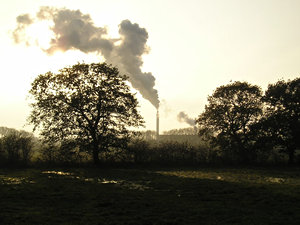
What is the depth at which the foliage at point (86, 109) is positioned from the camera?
35781 millimetres

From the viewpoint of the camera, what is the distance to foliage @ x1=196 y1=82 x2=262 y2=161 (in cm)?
4477

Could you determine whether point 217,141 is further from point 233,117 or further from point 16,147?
point 16,147

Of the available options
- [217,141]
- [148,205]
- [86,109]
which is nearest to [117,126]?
[86,109]

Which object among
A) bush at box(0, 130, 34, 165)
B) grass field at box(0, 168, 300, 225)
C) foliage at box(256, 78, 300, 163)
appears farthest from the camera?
foliage at box(256, 78, 300, 163)

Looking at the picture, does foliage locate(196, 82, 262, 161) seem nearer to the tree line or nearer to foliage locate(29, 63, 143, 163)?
the tree line

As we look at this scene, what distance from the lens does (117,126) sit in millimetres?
37531

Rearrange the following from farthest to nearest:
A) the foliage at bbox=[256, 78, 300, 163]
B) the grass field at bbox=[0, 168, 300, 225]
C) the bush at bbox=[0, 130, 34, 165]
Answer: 1. the foliage at bbox=[256, 78, 300, 163]
2. the bush at bbox=[0, 130, 34, 165]
3. the grass field at bbox=[0, 168, 300, 225]

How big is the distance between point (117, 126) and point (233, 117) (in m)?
20.3

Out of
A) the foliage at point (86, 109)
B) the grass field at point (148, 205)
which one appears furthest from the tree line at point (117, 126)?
the grass field at point (148, 205)

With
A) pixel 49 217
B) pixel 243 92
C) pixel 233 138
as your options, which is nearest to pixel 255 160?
pixel 233 138

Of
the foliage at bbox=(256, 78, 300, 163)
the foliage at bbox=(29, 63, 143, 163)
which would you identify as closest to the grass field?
the foliage at bbox=(29, 63, 143, 163)

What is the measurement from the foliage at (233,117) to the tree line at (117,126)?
0.16 m

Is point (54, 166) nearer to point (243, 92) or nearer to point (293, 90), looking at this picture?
point (243, 92)

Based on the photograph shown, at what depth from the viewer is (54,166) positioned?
118 feet
